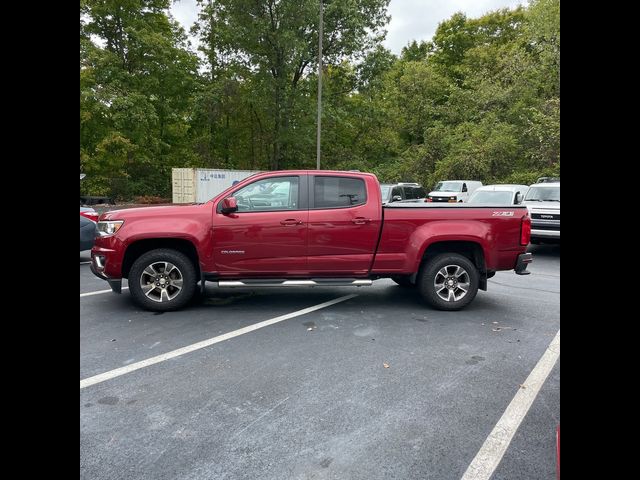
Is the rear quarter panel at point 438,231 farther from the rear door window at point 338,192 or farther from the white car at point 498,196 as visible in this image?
the white car at point 498,196

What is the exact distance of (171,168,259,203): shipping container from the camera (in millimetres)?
24500

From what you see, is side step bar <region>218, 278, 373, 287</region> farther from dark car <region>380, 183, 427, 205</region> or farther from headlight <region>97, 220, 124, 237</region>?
dark car <region>380, 183, 427, 205</region>

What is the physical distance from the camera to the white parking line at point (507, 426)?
104 inches

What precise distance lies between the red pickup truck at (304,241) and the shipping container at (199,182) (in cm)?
1876

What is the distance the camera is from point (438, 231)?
239 inches

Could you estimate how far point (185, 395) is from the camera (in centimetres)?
357

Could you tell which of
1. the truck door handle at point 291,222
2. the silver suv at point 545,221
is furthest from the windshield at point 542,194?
the truck door handle at point 291,222

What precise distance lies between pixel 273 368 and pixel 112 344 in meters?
1.90

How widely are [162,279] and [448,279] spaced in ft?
12.9

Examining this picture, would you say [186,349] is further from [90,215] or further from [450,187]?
[450,187]

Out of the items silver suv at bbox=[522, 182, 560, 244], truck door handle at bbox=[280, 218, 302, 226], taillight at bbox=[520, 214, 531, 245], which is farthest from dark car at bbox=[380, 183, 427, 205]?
truck door handle at bbox=[280, 218, 302, 226]

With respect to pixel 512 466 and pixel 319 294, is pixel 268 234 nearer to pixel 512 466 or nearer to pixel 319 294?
pixel 319 294

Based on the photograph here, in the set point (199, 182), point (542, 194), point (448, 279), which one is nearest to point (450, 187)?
point (542, 194)
